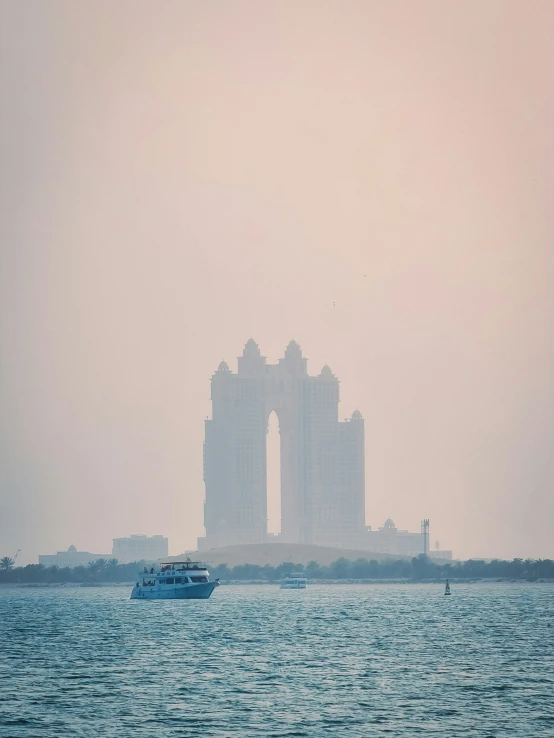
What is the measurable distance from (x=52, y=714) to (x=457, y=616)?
366ft

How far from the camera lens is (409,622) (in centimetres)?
18412

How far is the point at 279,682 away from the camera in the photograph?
110 metres

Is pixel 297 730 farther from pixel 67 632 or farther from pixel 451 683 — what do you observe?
pixel 67 632

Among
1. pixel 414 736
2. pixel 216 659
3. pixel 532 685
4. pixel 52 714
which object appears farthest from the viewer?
pixel 216 659

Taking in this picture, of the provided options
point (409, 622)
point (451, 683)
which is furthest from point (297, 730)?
point (409, 622)

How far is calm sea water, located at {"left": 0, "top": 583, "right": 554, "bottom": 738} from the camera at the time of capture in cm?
8969

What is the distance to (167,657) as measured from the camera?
132250 mm

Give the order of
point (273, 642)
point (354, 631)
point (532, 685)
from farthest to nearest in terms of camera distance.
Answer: point (354, 631) < point (273, 642) < point (532, 685)

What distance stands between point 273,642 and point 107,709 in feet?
174

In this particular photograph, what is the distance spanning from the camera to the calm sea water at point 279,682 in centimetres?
8969

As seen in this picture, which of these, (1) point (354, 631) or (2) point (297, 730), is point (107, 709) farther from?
(1) point (354, 631)

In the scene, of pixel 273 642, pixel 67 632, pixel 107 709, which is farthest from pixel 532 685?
→ pixel 67 632

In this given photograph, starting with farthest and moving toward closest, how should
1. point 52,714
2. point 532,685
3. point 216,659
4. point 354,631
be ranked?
point 354,631, point 216,659, point 532,685, point 52,714

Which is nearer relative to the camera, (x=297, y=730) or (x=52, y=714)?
(x=297, y=730)
